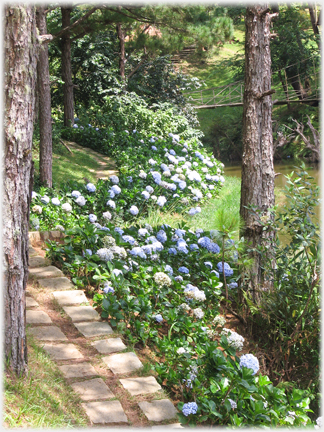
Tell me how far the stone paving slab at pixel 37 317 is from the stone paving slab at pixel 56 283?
0.37 m

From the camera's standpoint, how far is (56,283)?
3279 millimetres

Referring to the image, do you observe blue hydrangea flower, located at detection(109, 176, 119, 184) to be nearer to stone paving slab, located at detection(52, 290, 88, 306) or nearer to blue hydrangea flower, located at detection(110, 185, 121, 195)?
blue hydrangea flower, located at detection(110, 185, 121, 195)

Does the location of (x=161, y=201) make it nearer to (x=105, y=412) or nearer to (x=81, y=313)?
(x=81, y=313)

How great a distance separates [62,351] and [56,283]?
82 cm

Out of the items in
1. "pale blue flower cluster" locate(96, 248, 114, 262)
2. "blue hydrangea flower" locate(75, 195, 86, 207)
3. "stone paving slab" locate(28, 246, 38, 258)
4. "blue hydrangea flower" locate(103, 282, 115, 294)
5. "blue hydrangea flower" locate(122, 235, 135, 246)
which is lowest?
"blue hydrangea flower" locate(103, 282, 115, 294)

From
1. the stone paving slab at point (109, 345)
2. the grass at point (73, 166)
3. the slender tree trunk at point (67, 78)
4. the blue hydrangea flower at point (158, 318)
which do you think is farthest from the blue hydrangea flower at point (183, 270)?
the slender tree trunk at point (67, 78)

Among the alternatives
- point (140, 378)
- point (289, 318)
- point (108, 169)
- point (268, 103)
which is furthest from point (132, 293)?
point (108, 169)

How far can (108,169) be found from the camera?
797 centimetres

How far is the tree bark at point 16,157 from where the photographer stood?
6.49 ft

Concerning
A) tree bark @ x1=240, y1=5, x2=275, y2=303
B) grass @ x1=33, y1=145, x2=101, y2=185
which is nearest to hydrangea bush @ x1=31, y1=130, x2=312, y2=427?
tree bark @ x1=240, y1=5, x2=275, y2=303

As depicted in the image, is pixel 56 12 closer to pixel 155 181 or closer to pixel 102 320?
pixel 155 181

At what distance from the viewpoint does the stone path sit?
2.18 meters

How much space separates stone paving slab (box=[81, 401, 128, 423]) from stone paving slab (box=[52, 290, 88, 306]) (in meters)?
1.01

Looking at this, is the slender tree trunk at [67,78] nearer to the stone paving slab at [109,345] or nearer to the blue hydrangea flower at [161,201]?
the blue hydrangea flower at [161,201]
